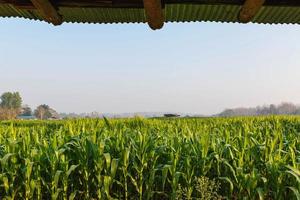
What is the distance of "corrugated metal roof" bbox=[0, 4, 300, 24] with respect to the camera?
514cm

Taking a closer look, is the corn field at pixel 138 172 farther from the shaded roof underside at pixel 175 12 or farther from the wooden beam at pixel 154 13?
the shaded roof underside at pixel 175 12

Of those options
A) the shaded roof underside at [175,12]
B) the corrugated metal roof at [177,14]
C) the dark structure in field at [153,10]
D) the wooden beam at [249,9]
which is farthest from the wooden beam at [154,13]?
the wooden beam at [249,9]

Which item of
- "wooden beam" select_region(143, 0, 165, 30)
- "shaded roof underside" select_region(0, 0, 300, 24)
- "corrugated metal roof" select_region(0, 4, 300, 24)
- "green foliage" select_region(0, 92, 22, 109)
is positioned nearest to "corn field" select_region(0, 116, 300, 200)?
"wooden beam" select_region(143, 0, 165, 30)

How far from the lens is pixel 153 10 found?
4469 mm

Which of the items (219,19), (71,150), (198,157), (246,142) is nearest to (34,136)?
(71,150)

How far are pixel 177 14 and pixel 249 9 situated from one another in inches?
45.3

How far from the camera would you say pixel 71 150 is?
169 inches

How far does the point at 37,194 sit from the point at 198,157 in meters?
1.64

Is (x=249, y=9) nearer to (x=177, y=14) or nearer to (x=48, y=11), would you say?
(x=177, y=14)

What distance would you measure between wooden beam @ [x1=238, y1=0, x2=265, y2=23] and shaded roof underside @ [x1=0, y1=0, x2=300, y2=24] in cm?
15

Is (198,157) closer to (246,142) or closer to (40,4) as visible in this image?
(246,142)

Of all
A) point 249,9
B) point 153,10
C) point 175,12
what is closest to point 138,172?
point 153,10

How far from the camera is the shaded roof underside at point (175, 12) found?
16.1 feet

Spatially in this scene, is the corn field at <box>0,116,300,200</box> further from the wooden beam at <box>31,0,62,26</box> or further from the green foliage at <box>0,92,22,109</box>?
the green foliage at <box>0,92,22,109</box>
